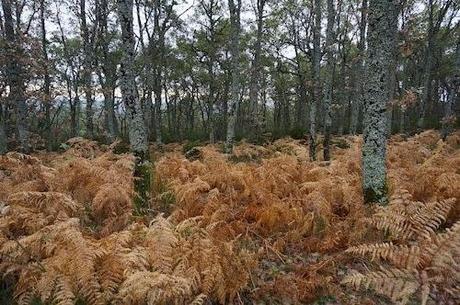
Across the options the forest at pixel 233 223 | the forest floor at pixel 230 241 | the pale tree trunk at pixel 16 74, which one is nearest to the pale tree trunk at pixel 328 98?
the forest at pixel 233 223

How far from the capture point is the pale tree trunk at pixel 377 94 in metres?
5.33

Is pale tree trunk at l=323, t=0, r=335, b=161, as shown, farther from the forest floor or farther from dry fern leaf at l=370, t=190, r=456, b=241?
dry fern leaf at l=370, t=190, r=456, b=241

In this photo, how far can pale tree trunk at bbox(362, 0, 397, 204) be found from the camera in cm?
533

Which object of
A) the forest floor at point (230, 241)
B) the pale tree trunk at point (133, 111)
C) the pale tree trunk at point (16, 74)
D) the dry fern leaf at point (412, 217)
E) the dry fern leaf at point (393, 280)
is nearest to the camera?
the dry fern leaf at point (393, 280)

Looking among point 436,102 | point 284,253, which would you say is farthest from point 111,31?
point 436,102

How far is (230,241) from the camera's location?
464cm

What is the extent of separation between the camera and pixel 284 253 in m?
4.95

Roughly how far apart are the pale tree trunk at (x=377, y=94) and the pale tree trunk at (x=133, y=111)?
3565 mm

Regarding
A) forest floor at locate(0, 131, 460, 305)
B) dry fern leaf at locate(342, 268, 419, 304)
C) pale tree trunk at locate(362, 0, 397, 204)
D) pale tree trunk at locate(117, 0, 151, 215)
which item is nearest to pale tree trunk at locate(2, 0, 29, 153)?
forest floor at locate(0, 131, 460, 305)

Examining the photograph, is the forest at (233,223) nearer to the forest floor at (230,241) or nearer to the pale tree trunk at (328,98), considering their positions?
the forest floor at (230,241)

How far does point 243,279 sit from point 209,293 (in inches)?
15.4

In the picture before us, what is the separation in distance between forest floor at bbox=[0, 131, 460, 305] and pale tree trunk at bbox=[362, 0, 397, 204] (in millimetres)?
433

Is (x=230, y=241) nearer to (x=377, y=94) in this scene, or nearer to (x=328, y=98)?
(x=377, y=94)

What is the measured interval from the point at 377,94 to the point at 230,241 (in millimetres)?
3079
